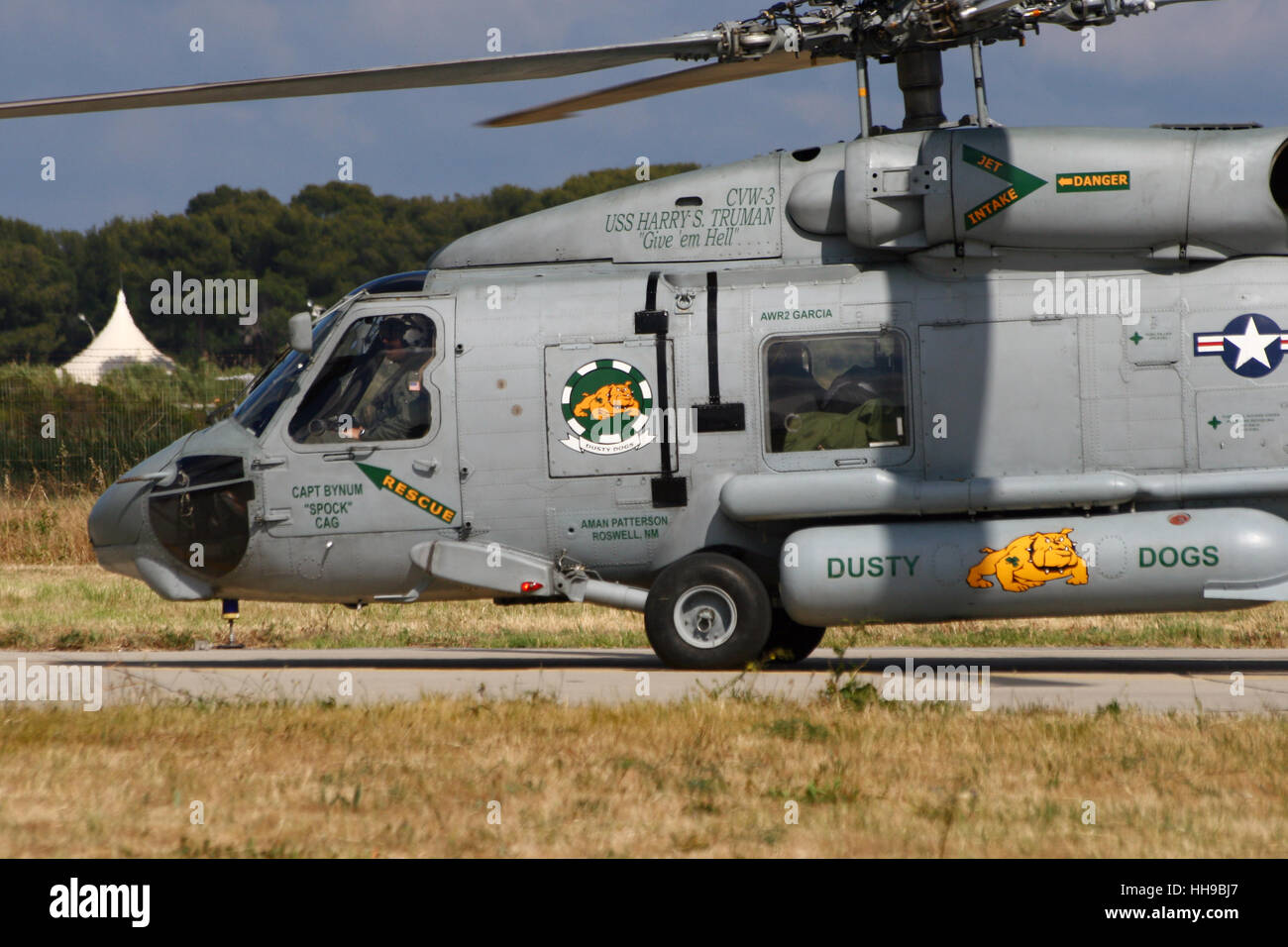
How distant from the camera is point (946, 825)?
18.4 feet

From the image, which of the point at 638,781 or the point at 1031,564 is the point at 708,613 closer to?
the point at 1031,564

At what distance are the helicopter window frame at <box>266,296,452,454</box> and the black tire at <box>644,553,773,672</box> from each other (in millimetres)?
2067

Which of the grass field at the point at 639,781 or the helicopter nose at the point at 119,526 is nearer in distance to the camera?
the grass field at the point at 639,781

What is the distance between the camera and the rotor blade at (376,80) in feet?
29.6

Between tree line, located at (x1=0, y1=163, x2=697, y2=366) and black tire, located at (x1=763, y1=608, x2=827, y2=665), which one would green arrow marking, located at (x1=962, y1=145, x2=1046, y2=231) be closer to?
black tire, located at (x1=763, y1=608, x2=827, y2=665)

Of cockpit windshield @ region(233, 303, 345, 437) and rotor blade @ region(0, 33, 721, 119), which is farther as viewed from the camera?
cockpit windshield @ region(233, 303, 345, 437)

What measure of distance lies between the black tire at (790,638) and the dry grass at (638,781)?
3.15 meters

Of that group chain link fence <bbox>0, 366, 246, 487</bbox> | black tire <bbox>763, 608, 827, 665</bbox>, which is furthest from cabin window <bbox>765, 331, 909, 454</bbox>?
chain link fence <bbox>0, 366, 246, 487</bbox>

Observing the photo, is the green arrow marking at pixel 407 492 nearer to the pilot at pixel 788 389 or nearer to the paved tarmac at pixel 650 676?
the paved tarmac at pixel 650 676

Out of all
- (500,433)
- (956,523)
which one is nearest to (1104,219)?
(956,523)

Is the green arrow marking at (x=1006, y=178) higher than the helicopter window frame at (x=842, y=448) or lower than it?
higher

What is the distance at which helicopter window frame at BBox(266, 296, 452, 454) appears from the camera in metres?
10.7

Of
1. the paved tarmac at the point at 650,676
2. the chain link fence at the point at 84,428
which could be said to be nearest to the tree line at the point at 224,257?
the chain link fence at the point at 84,428
